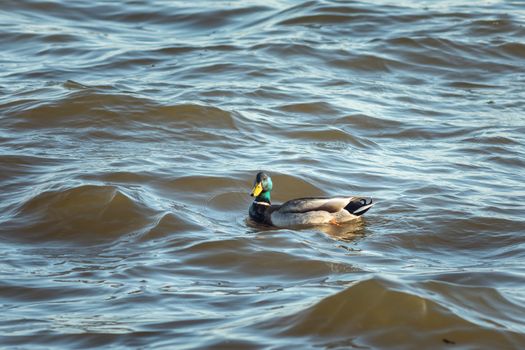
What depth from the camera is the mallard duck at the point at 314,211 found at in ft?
35.4

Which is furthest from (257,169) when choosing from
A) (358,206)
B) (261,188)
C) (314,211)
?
(358,206)

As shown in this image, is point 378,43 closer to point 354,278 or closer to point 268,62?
point 268,62

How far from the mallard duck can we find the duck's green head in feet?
0.57

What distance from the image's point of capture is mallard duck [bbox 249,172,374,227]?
10.8m

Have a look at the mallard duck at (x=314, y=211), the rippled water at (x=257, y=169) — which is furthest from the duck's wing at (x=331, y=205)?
the rippled water at (x=257, y=169)

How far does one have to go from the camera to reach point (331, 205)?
1082cm

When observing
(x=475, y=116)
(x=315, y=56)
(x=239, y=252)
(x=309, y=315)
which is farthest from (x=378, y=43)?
(x=309, y=315)

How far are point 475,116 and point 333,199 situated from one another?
190 inches

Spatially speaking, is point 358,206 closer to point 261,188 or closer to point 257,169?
point 261,188

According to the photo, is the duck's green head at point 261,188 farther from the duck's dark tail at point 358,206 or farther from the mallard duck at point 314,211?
the duck's dark tail at point 358,206

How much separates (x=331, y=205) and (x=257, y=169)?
1.79 metres

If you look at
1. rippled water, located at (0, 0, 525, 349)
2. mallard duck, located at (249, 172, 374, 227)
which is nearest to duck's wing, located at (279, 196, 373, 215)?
mallard duck, located at (249, 172, 374, 227)

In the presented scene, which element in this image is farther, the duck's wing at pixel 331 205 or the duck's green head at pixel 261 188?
the duck's green head at pixel 261 188

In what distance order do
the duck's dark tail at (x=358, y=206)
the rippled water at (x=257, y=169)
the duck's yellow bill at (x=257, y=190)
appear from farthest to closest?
the duck's yellow bill at (x=257, y=190)
the duck's dark tail at (x=358, y=206)
the rippled water at (x=257, y=169)
